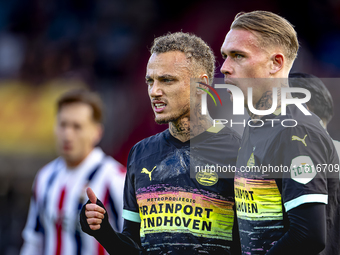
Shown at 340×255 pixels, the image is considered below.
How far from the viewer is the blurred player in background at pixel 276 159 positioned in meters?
1.90

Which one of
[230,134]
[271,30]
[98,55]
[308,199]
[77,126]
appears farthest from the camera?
Result: [98,55]

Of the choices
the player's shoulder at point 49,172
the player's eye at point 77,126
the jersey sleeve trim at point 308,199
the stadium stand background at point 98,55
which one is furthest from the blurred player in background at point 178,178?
the stadium stand background at point 98,55

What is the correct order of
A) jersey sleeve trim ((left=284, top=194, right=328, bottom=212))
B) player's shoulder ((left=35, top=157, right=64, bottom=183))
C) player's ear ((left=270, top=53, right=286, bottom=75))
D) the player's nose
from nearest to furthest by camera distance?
jersey sleeve trim ((left=284, top=194, right=328, bottom=212))
player's ear ((left=270, top=53, right=286, bottom=75))
the player's nose
player's shoulder ((left=35, top=157, right=64, bottom=183))

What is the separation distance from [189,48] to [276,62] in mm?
727

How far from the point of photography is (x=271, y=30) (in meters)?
2.33

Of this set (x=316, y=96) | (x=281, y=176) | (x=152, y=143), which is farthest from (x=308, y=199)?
(x=316, y=96)

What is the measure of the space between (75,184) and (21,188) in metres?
2.87

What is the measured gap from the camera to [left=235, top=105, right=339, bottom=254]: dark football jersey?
193 centimetres

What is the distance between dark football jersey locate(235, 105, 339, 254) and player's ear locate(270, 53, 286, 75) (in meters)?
0.26

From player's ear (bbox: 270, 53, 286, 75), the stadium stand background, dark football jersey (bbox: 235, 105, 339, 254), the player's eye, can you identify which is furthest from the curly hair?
the stadium stand background

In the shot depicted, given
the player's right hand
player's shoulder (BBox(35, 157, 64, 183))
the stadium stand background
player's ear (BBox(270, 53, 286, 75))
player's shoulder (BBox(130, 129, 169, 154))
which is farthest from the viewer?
the stadium stand background

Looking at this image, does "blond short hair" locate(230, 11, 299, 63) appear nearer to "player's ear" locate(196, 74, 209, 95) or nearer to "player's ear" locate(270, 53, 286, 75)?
"player's ear" locate(270, 53, 286, 75)

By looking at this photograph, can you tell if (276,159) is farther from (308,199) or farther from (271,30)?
(271,30)

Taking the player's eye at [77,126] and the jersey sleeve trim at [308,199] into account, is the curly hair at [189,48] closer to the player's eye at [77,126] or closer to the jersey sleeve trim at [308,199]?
the jersey sleeve trim at [308,199]
